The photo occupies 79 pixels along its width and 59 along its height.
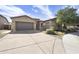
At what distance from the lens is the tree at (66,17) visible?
4074 millimetres

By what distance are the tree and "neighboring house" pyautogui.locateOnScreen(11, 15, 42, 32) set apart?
0.69 m

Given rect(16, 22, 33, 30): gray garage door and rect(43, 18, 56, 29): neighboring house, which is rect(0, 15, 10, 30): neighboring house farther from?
rect(43, 18, 56, 29): neighboring house

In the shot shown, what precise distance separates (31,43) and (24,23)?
2.34 feet

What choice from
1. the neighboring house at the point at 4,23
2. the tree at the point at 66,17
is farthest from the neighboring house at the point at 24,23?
the tree at the point at 66,17

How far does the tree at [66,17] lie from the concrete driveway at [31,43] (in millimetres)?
548

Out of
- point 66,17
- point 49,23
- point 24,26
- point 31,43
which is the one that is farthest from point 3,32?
point 66,17

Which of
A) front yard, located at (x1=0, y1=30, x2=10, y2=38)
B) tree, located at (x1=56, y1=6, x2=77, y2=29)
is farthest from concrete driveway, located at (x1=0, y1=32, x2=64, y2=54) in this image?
tree, located at (x1=56, y1=6, x2=77, y2=29)

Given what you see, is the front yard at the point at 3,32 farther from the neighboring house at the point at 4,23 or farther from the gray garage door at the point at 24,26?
the gray garage door at the point at 24,26

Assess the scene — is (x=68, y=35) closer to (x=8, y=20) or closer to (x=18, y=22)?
(x=18, y=22)

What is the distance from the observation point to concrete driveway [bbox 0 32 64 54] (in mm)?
3573

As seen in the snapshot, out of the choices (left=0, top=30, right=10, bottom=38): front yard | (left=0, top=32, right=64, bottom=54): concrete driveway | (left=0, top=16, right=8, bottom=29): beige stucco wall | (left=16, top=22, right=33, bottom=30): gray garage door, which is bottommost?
(left=0, top=32, right=64, bottom=54): concrete driveway

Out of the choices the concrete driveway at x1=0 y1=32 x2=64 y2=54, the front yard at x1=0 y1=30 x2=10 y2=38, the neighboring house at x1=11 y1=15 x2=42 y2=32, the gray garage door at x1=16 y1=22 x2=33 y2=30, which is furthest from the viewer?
the gray garage door at x1=16 y1=22 x2=33 y2=30

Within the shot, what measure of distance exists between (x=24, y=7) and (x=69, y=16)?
5.16ft

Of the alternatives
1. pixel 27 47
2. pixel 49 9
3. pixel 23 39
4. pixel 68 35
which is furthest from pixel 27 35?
pixel 68 35
